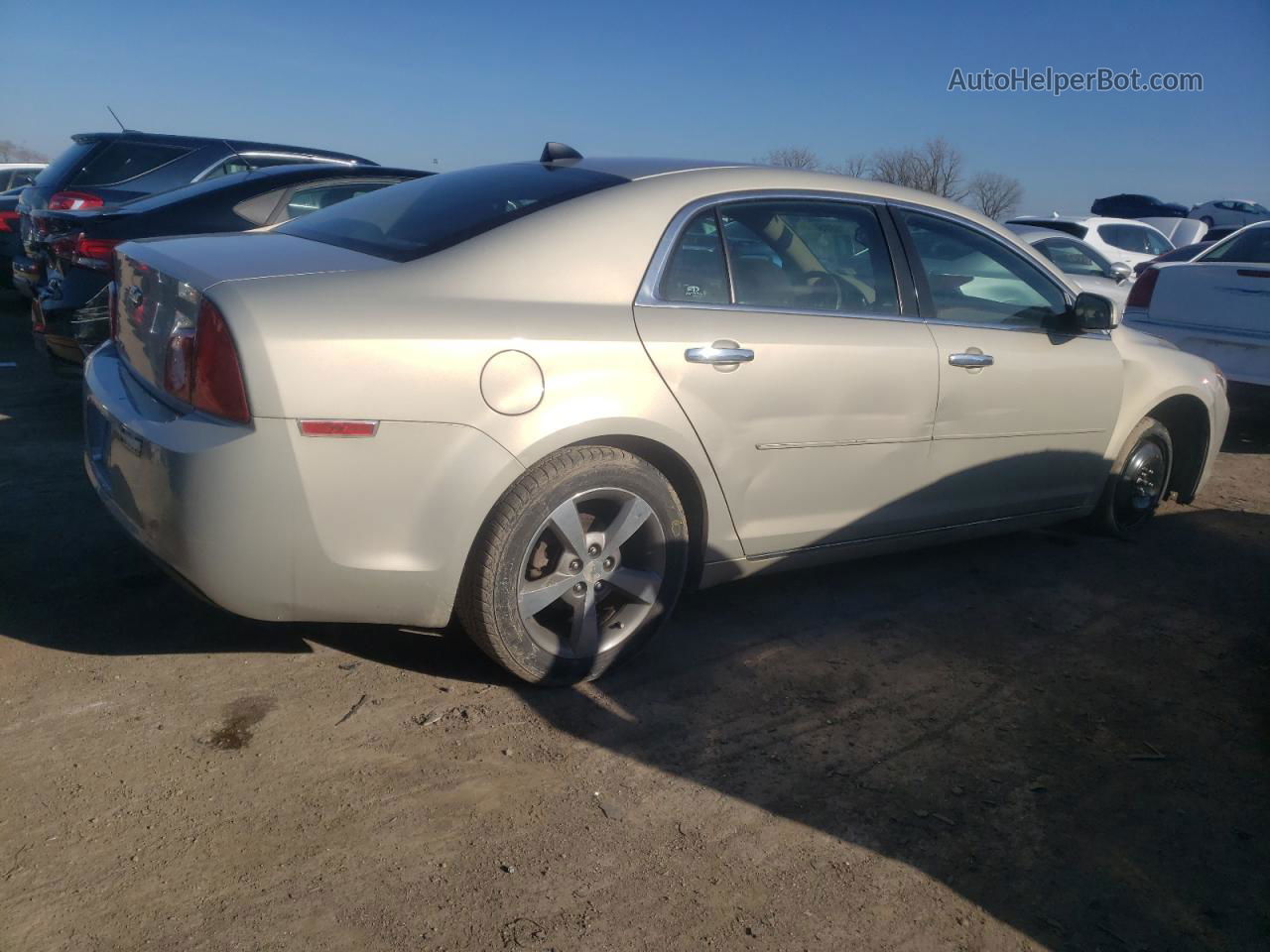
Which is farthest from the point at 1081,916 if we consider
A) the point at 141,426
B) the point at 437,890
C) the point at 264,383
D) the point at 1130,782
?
the point at 141,426

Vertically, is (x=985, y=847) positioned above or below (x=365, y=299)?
below

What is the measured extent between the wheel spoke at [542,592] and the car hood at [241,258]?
0.99 m

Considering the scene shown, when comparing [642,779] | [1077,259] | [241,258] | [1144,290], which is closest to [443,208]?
[241,258]

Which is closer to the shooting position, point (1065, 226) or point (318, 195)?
point (318, 195)

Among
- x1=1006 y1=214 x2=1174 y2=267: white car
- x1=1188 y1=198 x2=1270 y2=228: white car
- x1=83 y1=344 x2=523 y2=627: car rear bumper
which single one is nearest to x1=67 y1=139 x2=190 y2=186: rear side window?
x1=83 y1=344 x2=523 y2=627: car rear bumper

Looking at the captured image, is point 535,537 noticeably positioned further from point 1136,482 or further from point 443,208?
point 1136,482

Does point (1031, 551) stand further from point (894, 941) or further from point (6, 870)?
point (6, 870)

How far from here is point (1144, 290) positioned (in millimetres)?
8023

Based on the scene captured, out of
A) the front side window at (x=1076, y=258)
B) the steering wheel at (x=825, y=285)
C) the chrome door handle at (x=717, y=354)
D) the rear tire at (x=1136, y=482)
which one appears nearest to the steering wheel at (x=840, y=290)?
the steering wheel at (x=825, y=285)

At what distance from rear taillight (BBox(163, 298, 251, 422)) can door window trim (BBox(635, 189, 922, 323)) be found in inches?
46.0

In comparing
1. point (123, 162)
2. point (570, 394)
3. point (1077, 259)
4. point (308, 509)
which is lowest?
point (308, 509)

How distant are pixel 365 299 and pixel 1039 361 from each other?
278 centimetres

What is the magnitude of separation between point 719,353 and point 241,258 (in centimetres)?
141

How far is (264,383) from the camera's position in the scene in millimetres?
2607
